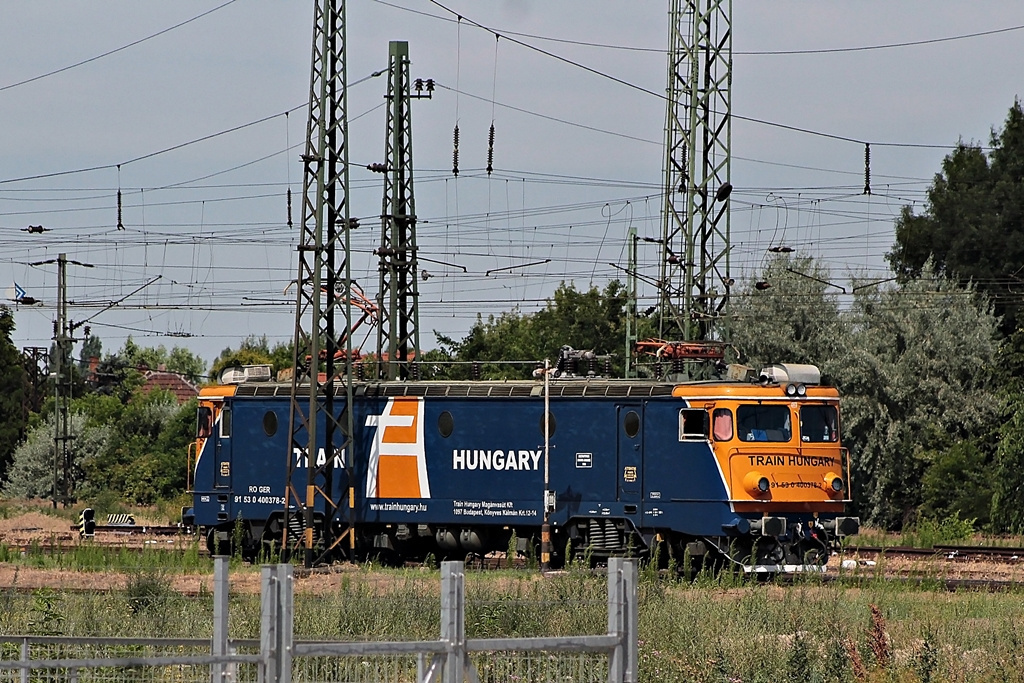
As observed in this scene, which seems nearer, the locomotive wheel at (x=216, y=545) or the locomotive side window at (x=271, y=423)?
the locomotive side window at (x=271, y=423)

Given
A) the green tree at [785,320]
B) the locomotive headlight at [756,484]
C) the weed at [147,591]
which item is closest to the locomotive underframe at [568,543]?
the locomotive headlight at [756,484]

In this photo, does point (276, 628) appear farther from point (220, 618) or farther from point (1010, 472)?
point (1010, 472)

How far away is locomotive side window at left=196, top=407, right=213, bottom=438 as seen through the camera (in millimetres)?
28766

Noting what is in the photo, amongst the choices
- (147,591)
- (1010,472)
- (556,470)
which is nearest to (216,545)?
(556,470)

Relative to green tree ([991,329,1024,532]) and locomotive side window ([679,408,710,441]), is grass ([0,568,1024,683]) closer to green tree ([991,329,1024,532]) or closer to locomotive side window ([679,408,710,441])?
locomotive side window ([679,408,710,441])

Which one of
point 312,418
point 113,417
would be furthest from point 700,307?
point 113,417

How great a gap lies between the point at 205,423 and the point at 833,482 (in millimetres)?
11926

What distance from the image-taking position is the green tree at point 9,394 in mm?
68500

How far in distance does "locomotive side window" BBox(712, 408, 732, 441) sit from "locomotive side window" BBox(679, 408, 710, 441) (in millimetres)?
178

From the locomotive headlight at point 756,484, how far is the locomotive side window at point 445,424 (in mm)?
5439

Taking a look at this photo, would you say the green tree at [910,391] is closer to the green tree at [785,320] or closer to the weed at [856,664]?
the green tree at [785,320]

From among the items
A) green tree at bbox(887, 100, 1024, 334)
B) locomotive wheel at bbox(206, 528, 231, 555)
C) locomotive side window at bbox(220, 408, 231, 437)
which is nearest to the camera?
locomotive side window at bbox(220, 408, 231, 437)

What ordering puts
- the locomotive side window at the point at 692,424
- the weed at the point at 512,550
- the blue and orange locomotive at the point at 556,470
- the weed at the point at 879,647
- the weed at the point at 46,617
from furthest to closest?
1. the locomotive side window at the point at 692,424
2. the blue and orange locomotive at the point at 556,470
3. the weed at the point at 512,550
4. the weed at the point at 46,617
5. the weed at the point at 879,647

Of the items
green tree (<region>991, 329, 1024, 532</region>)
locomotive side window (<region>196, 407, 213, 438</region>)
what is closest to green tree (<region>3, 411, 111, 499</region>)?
locomotive side window (<region>196, 407, 213, 438</region>)
